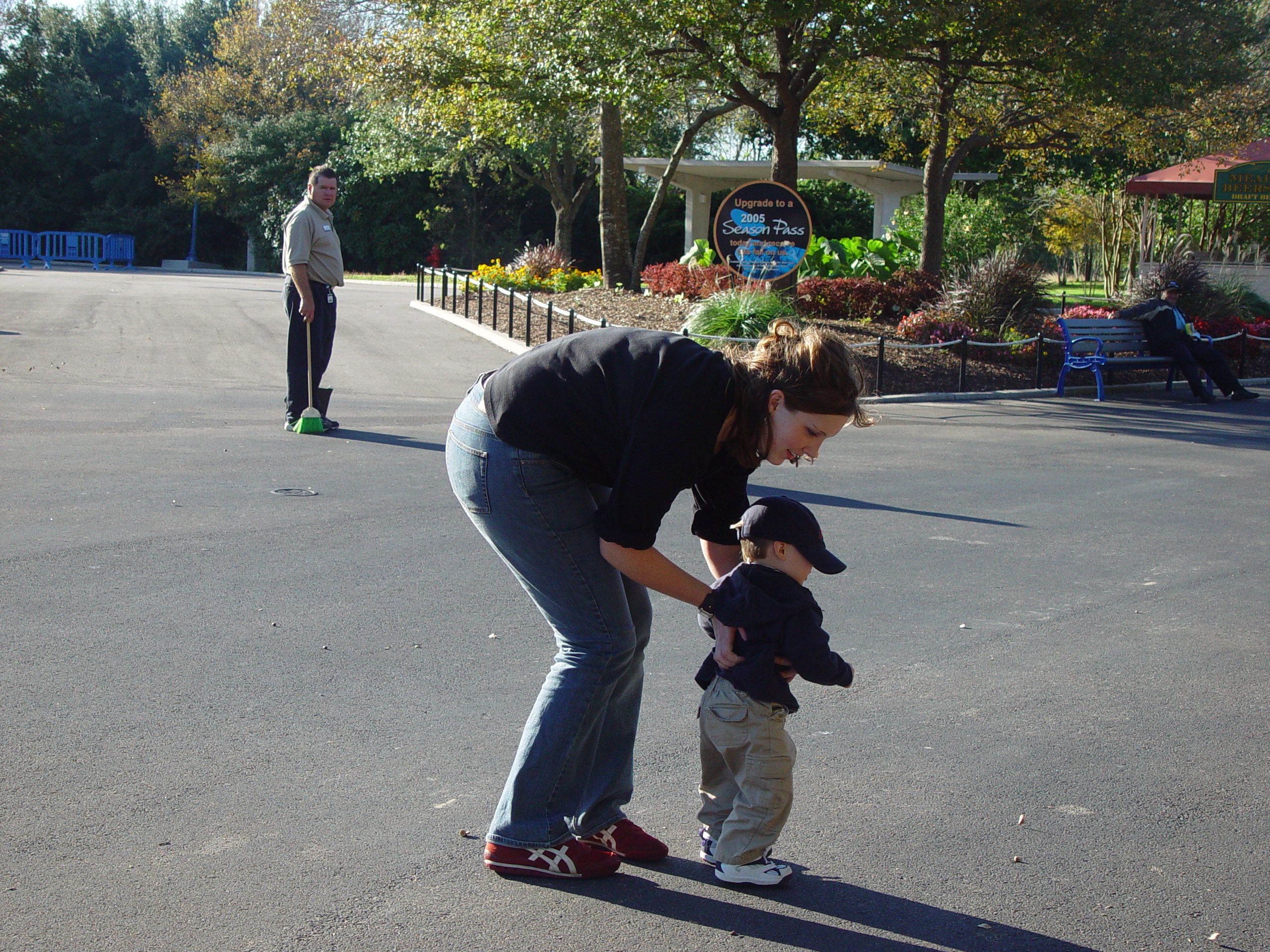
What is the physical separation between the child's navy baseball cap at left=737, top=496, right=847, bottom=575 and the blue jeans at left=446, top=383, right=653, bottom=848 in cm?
39

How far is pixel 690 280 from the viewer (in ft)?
66.2

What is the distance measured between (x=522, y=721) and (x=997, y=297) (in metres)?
15.3

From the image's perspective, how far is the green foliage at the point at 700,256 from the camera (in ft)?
76.3

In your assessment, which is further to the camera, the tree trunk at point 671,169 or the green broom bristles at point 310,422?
the tree trunk at point 671,169

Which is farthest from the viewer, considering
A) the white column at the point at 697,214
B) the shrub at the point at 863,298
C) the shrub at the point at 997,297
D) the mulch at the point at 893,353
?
the white column at the point at 697,214

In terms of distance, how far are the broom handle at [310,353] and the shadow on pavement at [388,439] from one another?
0.37m

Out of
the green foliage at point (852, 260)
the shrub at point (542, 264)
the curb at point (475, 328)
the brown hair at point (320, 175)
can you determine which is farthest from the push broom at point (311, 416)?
the shrub at point (542, 264)

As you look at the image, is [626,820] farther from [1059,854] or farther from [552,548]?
[1059,854]

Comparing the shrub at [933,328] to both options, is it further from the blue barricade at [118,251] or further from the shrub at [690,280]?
the blue barricade at [118,251]

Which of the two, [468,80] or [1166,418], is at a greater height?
[468,80]

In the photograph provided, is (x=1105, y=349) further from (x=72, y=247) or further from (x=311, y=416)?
(x=72, y=247)

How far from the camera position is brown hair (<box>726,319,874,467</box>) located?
105 inches

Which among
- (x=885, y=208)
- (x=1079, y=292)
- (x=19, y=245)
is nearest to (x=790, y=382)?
(x=885, y=208)

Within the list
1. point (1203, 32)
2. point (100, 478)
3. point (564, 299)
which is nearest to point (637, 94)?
point (564, 299)
